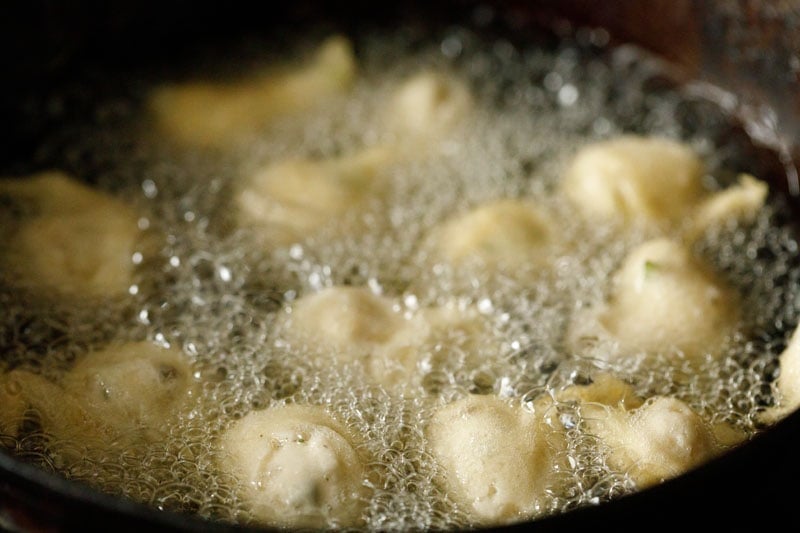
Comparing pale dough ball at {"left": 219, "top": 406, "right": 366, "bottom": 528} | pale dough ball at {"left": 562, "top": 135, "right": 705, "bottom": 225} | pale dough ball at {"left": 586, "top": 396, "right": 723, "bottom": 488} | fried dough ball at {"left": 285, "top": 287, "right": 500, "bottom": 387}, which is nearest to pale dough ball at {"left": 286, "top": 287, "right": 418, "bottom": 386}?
fried dough ball at {"left": 285, "top": 287, "right": 500, "bottom": 387}

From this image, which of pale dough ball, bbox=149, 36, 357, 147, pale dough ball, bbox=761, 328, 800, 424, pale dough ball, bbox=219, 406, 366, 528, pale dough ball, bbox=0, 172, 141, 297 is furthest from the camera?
pale dough ball, bbox=149, 36, 357, 147

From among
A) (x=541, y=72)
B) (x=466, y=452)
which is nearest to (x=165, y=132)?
(x=541, y=72)

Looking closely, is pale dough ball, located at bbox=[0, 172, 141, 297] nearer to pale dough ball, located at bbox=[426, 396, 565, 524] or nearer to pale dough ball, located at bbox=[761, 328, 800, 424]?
pale dough ball, located at bbox=[426, 396, 565, 524]

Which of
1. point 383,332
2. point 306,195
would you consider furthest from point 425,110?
point 383,332

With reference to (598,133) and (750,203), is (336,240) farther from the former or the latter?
(750,203)

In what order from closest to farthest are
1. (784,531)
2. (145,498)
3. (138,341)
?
(784,531), (145,498), (138,341)

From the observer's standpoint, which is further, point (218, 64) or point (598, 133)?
point (218, 64)
